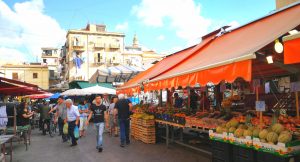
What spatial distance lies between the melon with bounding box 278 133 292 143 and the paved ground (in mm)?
3315

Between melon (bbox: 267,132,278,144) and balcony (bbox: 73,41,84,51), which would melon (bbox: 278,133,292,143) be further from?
balcony (bbox: 73,41,84,51)

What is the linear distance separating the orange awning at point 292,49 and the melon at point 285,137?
5.13 ft

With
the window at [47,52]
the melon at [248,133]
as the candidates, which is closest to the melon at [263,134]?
the melon at [248,133]

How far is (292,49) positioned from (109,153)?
693cm

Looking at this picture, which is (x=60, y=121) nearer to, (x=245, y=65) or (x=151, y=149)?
(x=151, y=149)

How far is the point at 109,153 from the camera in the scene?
933 centimetres

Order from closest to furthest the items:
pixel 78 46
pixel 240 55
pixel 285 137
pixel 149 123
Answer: pixel 285 137, pixel 240 55, pixel 149 123, pixel 78 46

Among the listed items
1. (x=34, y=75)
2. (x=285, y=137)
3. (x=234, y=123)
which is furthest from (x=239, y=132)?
(x=34, y=75)

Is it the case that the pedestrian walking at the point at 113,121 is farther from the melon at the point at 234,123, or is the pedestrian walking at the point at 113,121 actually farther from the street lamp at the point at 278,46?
the street lamp at the point at 278,46

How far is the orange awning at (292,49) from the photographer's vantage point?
3.69 metres

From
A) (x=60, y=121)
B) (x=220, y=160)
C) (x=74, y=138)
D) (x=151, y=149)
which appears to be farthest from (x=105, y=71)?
(x=220, y=160)

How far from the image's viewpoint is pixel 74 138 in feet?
36.2

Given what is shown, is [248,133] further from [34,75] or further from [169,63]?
[34,75]

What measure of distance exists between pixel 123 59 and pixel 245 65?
54234mm
